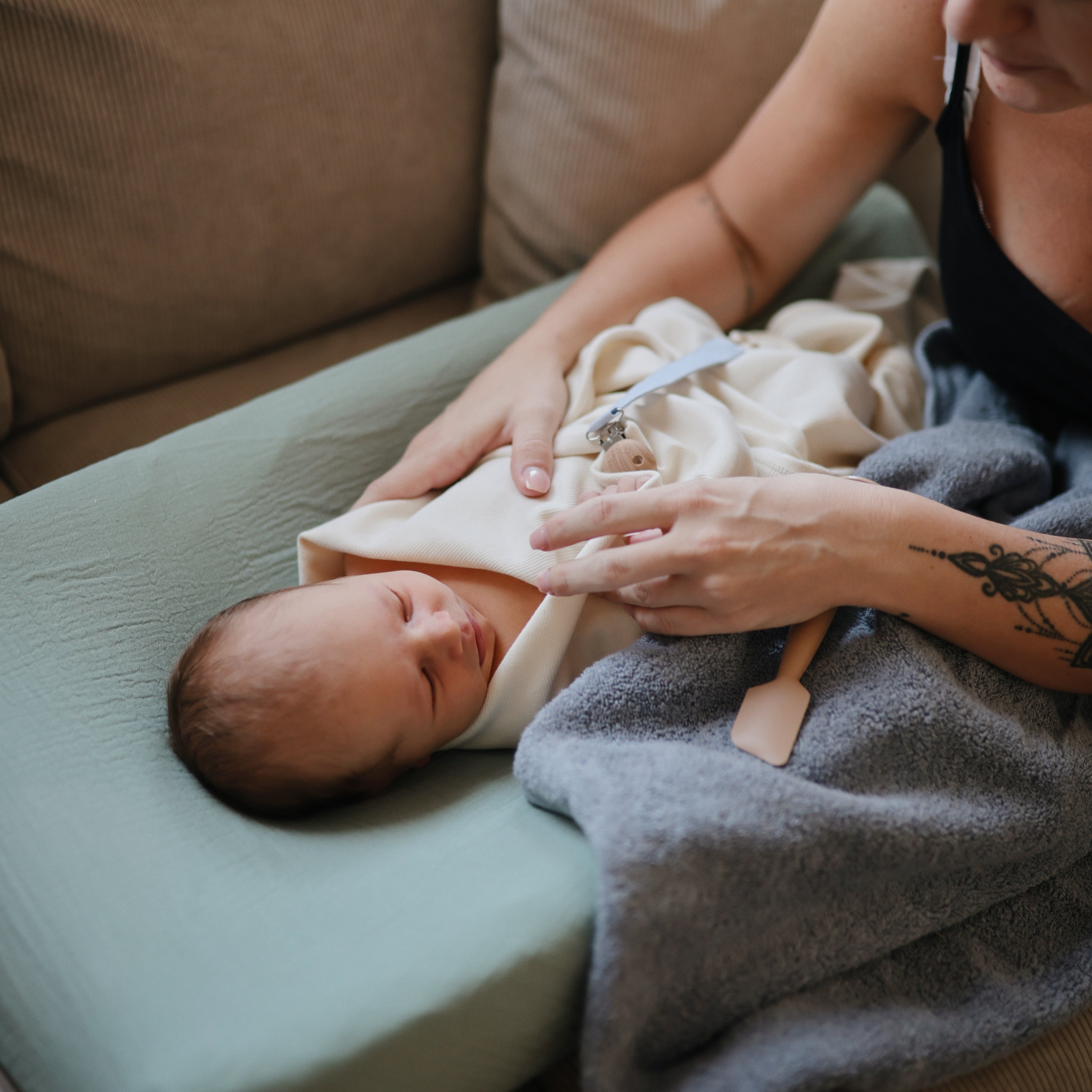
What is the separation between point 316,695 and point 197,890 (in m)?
0.19

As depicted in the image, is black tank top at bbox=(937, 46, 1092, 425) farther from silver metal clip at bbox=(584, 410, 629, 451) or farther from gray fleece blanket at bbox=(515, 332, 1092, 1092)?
silver metal clip at bbox=(584, 410, 629, 451)

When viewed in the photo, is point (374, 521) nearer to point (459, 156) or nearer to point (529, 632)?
point (529, 632)

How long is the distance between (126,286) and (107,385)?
0.16 metres

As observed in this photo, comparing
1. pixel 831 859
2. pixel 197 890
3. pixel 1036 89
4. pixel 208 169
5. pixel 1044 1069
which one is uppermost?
pixel 208 169

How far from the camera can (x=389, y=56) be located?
1.26 metres

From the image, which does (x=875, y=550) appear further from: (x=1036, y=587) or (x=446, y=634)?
(x=446, y=634)

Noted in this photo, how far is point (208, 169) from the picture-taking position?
119 centimetres

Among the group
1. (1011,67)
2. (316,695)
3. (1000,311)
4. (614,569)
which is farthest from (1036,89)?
(316,695)

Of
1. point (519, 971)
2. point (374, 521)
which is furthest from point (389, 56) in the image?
point (519, 971)

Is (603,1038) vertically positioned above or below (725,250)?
below

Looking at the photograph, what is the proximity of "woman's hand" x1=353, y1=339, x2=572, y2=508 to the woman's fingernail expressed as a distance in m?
0.01

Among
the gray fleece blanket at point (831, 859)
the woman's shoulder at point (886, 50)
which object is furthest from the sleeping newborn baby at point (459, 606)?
the woman's shoulder at point (886, 50)

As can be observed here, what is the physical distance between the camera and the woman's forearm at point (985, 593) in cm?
78

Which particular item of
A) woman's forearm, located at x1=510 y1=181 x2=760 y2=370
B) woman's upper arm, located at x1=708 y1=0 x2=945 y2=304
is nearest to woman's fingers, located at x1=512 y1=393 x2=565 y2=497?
woman's forearm, located at x1=510 y1=181 x2=760 y2=370
